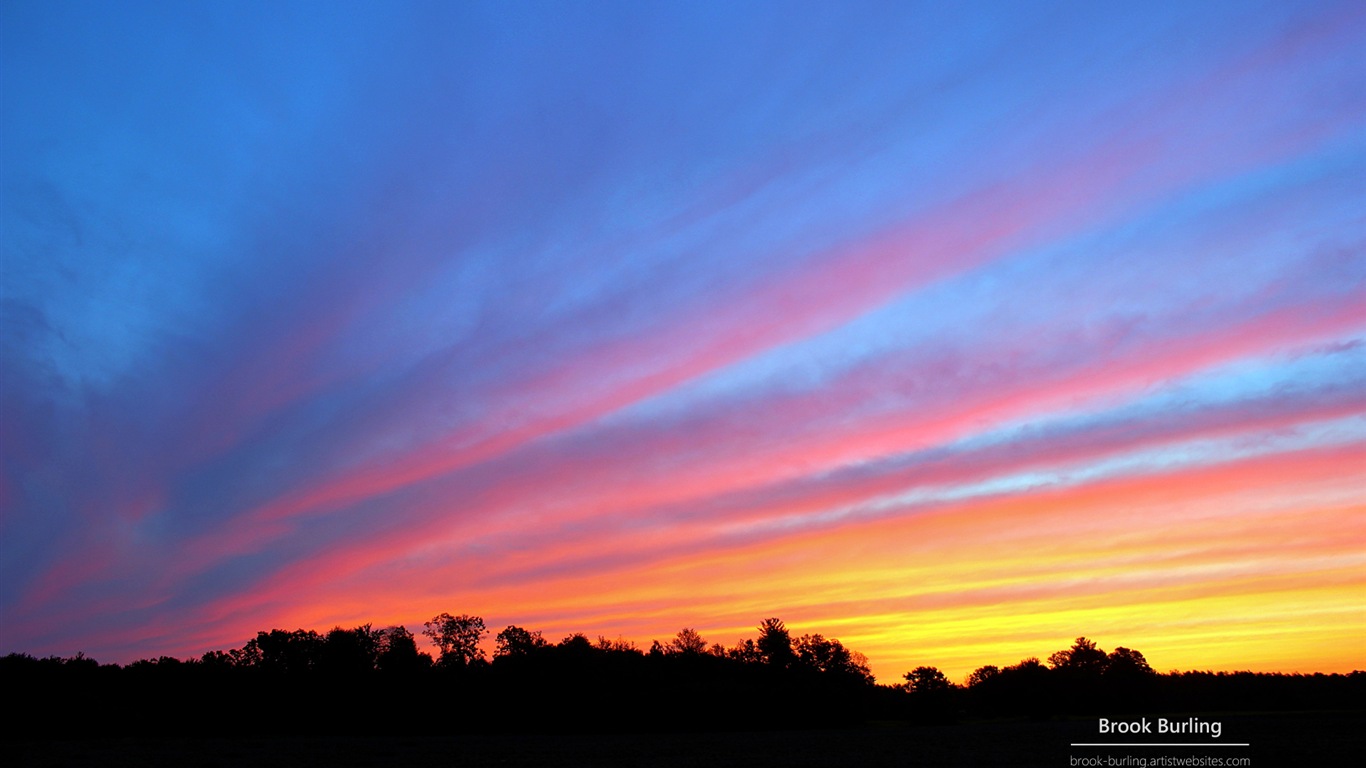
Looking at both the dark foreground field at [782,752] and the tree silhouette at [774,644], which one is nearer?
the dark foreground field at [782,752]

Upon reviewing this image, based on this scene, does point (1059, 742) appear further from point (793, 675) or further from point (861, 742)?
point (793, 675)

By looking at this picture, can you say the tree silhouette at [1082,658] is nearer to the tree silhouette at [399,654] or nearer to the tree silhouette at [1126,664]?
the tree silhouette at [1126,664]

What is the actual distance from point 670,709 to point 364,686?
44789 mm

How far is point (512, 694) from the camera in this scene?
391 feet

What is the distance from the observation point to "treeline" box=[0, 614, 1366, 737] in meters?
114

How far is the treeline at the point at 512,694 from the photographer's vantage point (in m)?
114

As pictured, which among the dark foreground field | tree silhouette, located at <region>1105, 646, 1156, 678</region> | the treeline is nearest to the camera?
the dark foreground field

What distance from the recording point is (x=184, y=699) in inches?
4729

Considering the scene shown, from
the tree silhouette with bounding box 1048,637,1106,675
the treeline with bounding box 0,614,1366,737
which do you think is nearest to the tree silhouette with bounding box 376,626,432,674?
the treeline with bounding box 0,614,1366,737

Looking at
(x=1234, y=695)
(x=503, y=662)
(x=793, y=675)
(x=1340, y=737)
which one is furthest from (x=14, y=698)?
(x=1234, y=695)

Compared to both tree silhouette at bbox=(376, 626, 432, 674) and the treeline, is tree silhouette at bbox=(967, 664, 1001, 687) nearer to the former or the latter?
the treeline

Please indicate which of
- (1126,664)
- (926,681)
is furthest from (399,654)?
(1126,664)

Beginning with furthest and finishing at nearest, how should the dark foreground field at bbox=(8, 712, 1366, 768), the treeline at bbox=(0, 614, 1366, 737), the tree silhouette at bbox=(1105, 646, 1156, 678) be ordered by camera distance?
the tree silhouette at bbox=(1105, 646, 1156, 678)
the treeline at bbox=(0, 614, 1366, 737)
the dark foreground field at bbox=(8, 712, 1366, 768)

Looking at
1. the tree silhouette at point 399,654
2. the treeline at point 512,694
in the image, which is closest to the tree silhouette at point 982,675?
the treeline at point 512,694
